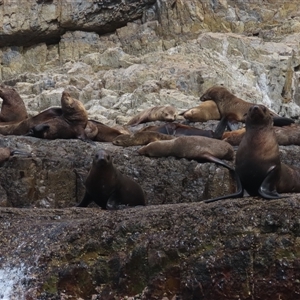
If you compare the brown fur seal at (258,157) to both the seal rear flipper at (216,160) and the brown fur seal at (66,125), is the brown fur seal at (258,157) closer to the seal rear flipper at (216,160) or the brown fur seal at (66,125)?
the seal rear flipper at (216,160)

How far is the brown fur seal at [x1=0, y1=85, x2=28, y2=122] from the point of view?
13.7m

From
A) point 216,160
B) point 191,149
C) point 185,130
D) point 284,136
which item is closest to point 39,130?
point 185,130

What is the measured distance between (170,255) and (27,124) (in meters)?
7.23

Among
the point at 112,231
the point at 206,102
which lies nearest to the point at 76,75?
the point at 206,102

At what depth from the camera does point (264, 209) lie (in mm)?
5391

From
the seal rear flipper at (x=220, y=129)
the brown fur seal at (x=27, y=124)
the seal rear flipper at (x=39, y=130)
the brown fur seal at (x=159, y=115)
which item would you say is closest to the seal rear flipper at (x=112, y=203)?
the seal rear flipper at (x=39, y=130)

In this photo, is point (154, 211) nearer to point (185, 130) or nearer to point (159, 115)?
point (185, 130)

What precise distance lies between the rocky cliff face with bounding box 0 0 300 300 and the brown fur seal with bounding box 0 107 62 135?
4.81 ft

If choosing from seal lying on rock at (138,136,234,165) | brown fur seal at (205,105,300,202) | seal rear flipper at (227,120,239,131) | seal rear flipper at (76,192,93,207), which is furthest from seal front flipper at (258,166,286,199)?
seal rear flipper at (227,120,239,131)

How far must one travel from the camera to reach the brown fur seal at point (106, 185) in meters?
7.98

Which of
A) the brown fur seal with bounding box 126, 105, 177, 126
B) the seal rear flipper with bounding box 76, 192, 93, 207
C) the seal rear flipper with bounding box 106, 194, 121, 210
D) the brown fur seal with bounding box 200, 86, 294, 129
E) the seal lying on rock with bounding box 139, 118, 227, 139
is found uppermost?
the seal rear flipper with bounding box 106, 194, 121, 210

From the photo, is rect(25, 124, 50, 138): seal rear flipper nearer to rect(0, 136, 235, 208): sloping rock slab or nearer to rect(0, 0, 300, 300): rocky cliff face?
rect(0, 0, 300, 300): rocky cliff face

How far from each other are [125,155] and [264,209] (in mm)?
4700

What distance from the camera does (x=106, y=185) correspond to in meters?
8.01
